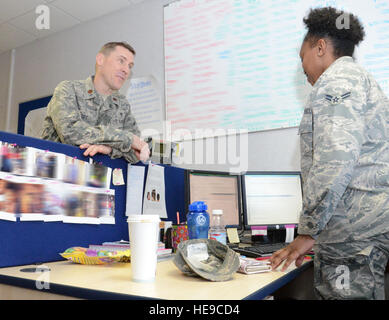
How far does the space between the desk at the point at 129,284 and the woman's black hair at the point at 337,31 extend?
0.88m

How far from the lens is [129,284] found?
2.43 feet

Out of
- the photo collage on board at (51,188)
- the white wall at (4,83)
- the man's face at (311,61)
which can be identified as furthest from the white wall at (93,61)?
the photo collage on board at (51,188)

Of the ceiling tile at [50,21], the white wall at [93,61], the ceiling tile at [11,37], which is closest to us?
the white wall at [93,61]

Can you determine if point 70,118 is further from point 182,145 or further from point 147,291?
point 182,145

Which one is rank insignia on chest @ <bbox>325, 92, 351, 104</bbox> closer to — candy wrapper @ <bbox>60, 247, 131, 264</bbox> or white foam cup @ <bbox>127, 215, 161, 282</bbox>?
white foam cup @ <bbox>127, 215, 161, 282</bbox>

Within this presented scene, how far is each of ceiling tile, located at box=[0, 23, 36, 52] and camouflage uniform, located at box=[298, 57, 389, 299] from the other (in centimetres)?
337

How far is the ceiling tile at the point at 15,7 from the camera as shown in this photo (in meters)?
2.89

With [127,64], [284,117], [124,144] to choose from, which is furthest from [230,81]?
[124,144]

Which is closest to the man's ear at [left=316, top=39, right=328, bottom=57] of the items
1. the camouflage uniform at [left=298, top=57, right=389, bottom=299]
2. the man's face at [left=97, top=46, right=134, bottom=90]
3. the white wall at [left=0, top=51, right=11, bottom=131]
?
the camouflage uniform at [left=298, top=57, right=389, bottom=299]

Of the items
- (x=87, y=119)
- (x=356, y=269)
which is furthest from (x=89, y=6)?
(x=356, y=269)

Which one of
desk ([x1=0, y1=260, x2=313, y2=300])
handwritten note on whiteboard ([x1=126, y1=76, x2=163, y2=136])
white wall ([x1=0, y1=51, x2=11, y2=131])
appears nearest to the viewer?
desk ([x1=0, y1=260, x2=313, y2=300])

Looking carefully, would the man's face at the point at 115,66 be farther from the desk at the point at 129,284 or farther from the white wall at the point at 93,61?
the desk at the point at 129,284

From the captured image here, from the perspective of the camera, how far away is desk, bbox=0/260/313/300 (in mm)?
668

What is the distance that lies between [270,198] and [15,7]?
9.51 feet
